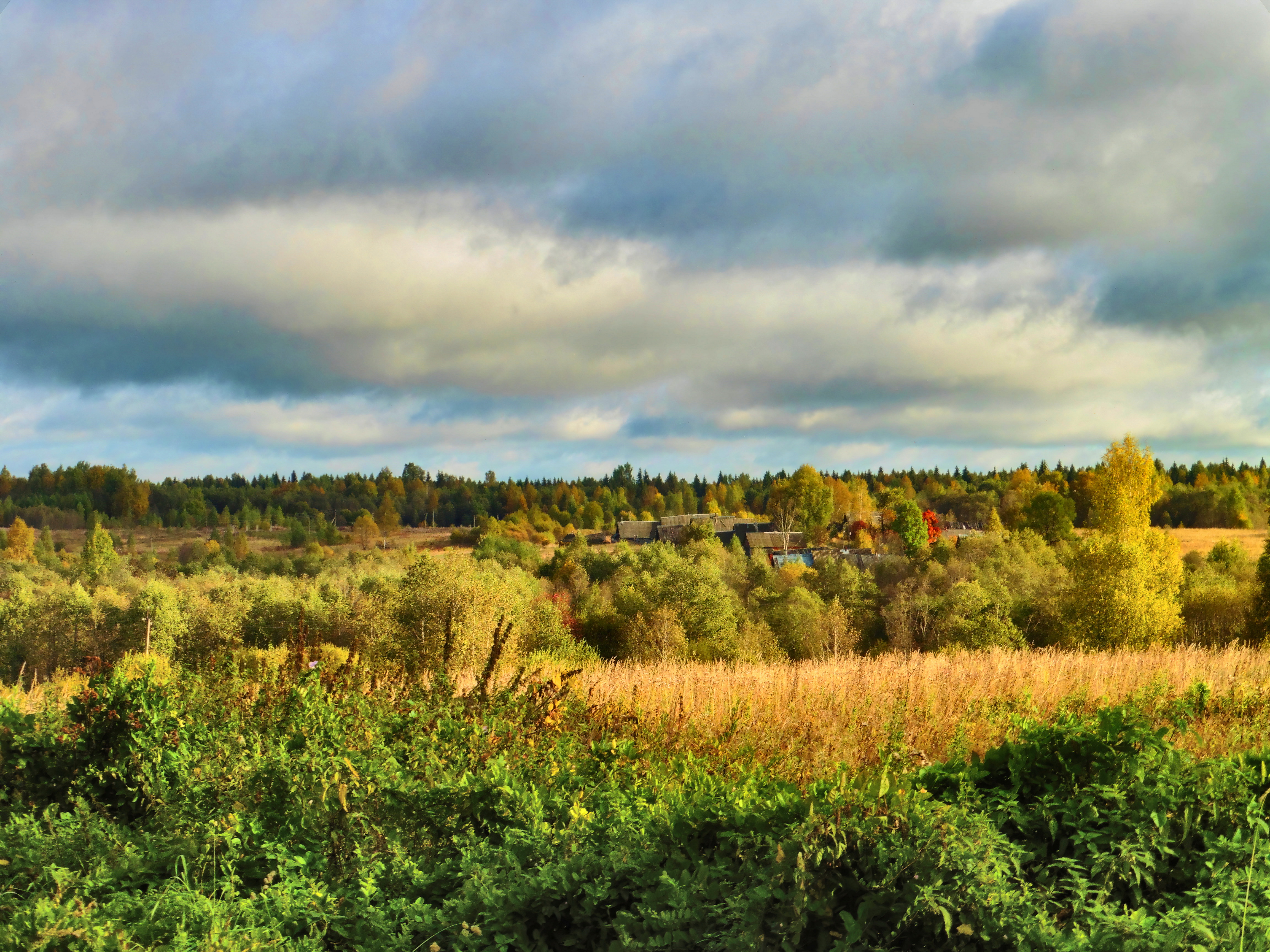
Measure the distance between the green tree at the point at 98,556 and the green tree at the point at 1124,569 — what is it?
64.4 m

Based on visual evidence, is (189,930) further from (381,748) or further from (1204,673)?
(1204,673)

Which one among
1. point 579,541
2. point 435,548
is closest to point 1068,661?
point 579,541

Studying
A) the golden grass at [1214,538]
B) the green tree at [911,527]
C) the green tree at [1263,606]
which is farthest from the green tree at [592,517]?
the green tree at [1263,606]

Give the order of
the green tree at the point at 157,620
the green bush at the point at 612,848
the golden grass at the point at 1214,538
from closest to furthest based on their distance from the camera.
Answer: the green bush at the point at 612,848, the green tree at the point at 157,620, the golden grass at the point at 1214,538

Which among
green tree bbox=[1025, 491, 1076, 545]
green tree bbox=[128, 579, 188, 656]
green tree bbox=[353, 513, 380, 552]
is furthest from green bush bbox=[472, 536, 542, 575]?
green tree bbox=[1025, 491, 1076, 545]

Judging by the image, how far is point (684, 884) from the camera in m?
3.68

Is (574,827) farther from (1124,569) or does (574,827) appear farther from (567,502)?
(567,502)

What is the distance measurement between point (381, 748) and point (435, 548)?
8355cm

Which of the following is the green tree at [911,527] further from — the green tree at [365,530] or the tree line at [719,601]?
→ the green tree at [365,530]

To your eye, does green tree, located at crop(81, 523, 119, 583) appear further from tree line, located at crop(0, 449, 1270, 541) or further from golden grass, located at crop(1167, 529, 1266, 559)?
golden grass, located at crop(1167, 529, 1266, 559)

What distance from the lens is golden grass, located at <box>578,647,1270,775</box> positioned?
284 inches

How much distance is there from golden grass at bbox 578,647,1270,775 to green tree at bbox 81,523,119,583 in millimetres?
65361

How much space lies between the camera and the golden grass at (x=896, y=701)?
23.7 ft

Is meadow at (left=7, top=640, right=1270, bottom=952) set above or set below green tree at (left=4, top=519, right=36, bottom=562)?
above
